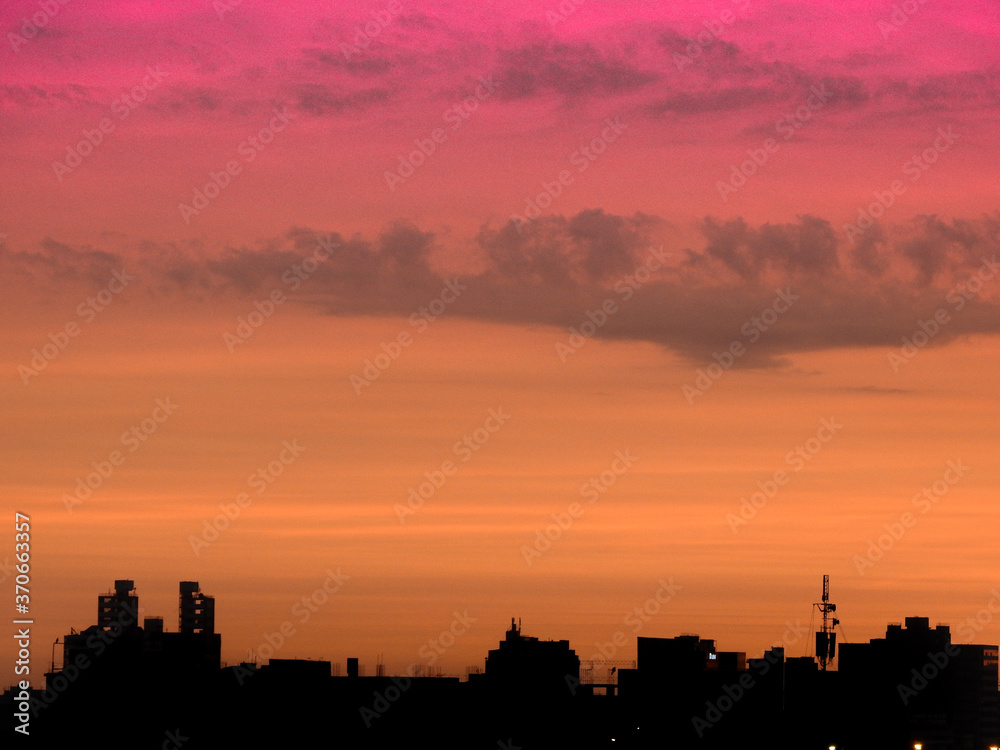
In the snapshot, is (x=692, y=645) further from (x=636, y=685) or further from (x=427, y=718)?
(x=427, y=718)

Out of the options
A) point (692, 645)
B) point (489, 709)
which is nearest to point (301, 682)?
point (489, 709)

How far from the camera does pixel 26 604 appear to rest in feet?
234

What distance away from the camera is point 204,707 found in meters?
173

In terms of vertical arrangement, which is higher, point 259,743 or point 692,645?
point 692,645

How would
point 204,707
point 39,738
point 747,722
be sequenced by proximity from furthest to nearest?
point 747,722 → point 204,707 → point 39,738

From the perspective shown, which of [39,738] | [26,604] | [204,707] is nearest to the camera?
[26,604]

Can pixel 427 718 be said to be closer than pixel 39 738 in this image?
No

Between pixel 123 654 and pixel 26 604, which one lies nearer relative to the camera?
pixel 26 604

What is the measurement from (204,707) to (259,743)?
7.78 m

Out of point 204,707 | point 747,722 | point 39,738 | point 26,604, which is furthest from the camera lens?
point 747,722

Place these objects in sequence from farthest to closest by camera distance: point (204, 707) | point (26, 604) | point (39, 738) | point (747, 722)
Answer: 1. point (747, 722)
2. point (204, 707)
3. point (39, 738)
4. point (26, 604)

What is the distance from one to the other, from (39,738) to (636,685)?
252 feet

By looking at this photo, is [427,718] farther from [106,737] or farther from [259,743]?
[106,737]

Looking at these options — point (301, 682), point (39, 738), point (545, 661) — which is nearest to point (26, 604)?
point (39, 738)
